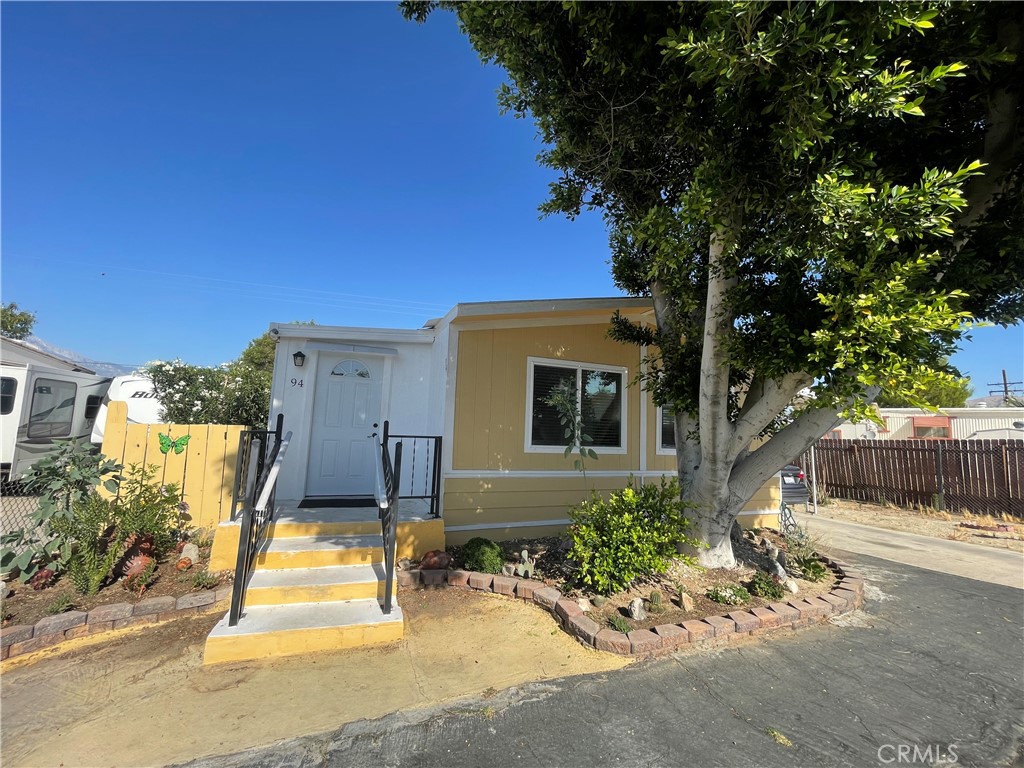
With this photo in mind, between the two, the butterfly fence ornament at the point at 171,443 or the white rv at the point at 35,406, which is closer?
the butterfly fence ornament at the point at 171,443

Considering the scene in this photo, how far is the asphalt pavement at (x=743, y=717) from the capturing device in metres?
2.33

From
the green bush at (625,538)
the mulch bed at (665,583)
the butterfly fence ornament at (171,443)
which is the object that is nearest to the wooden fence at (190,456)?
the butterfly fence ornament at (171,443)

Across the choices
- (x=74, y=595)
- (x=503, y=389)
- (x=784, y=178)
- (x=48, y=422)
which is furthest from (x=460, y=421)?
(x=48, y=422)

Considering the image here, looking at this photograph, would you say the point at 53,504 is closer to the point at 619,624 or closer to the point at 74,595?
the point at 74,595

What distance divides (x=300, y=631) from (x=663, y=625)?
2.90 metres

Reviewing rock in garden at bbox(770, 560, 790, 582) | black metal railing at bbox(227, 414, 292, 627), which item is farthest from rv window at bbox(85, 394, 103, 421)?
rock in garden at bbox(770, 560, 790, 582)

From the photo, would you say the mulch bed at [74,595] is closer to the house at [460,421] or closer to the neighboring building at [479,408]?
the house at [460,421]

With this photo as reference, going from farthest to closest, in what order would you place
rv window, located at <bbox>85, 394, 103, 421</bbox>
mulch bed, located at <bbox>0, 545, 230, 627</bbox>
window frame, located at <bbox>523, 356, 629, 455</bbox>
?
rv window, located at <bbox>85, 394, 103, 421</bbox> → window frame, located at <bbox>523, 356, 629, 455</bbox> → mulch bed, located at <bbox>0, 545, 230, 627</bbox>

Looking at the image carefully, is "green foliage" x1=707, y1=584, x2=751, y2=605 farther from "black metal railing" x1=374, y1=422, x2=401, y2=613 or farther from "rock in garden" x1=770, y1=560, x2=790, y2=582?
"black metal railing" x1=374, y1=422, x2=401, y2=613

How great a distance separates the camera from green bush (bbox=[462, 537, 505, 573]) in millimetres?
4754

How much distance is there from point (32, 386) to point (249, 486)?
29.3 feet

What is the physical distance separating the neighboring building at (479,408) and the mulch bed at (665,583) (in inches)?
23.5

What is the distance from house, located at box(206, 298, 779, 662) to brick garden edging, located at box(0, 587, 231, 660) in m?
0.56

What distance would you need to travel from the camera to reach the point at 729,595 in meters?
4.23
